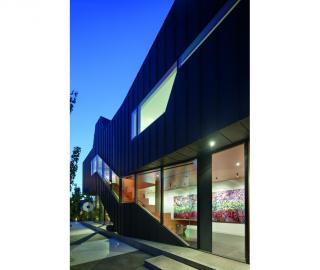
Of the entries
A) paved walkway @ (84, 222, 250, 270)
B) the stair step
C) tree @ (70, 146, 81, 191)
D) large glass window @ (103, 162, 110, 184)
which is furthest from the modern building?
large glass window @ (103, 162, 110, 184)

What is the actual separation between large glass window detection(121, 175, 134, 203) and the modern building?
8cm

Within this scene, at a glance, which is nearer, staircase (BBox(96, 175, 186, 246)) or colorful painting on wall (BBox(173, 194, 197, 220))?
colorful painting on wall (BBox(173, 194, 197, 220))

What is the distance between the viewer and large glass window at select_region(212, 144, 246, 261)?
9.42m

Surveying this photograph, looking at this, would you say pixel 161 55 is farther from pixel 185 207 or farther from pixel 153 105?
pixel 185 207

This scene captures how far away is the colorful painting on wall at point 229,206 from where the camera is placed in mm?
10867

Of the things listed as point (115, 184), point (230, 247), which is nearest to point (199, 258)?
point (230, 247)

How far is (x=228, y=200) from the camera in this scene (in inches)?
449

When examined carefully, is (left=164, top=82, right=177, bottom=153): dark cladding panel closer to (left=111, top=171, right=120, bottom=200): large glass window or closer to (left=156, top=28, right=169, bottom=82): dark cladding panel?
(left=156, top=28, right=169, bottom=82): dark cladding panel

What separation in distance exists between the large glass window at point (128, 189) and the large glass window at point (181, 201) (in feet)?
13.9

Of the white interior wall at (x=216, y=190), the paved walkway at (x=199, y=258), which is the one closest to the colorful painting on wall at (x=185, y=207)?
the white interior wall at (x=216, y=190)

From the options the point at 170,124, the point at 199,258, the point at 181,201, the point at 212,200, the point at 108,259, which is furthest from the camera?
the point at 212,200

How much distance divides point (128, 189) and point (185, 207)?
21.1 ft

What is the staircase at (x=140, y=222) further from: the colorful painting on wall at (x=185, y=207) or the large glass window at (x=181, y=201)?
the colorful painting on wall at (x=185, y=207)
